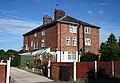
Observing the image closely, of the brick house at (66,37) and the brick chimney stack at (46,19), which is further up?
the brick chimney stack at (46,19)

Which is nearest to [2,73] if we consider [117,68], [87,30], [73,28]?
[117,68]

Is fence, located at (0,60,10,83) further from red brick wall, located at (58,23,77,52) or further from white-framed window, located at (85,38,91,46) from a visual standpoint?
white-framed window, located at (85,38,91,46)

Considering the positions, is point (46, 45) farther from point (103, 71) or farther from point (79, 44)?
point (103, 71)

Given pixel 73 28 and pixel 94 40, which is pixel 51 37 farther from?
pixel 94 40

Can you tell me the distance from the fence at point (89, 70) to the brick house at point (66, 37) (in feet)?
47.1

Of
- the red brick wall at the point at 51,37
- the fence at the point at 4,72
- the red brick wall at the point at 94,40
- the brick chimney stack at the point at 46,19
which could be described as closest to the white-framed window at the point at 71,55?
the red brick wall at the point at 51,37

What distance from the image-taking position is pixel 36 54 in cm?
4312

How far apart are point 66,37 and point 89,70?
1695cm

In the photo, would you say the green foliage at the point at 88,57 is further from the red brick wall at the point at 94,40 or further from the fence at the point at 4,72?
the fence at the point at 4,72

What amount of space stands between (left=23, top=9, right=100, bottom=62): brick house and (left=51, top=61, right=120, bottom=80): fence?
14.4 m

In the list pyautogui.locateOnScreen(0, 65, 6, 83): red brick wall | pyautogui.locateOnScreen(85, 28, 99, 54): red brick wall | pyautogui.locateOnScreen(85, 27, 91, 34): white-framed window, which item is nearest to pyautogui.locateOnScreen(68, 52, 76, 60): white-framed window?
pyautogui.locateOnScreen(85, 28, 99, 54): red brick wall

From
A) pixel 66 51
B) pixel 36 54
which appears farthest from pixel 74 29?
pixel 36 54

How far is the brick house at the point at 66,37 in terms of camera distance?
3897cm

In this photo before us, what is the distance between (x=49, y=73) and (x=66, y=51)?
1610 centimetres
